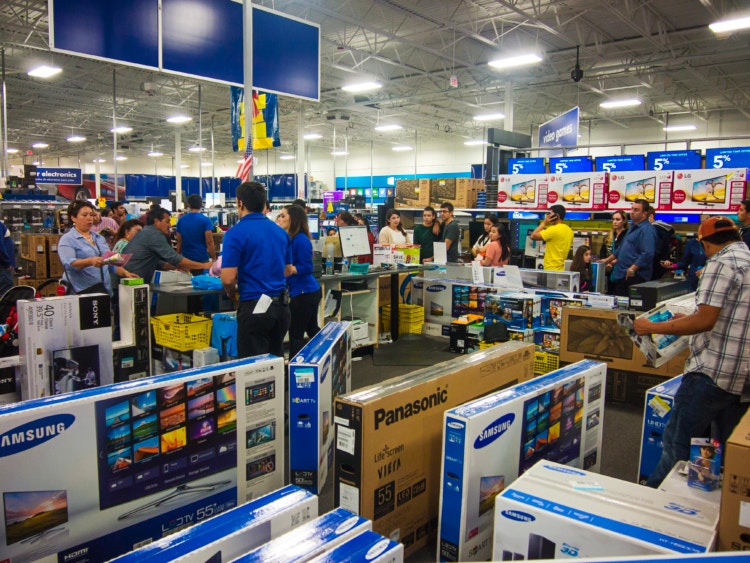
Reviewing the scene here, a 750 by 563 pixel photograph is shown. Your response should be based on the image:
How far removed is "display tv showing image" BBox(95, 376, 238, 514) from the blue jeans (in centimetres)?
210

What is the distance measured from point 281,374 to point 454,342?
14.1 ft

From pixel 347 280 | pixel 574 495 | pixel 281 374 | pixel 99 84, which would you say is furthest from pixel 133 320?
pixel 99 84

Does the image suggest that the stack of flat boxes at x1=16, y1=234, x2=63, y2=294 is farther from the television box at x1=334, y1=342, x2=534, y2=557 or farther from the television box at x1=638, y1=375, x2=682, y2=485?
the television box at x1=638, y1=375, x2=682, y2=485

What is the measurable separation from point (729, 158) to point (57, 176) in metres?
17.1

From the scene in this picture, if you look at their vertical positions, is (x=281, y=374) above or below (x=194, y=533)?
above

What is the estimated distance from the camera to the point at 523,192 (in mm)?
9117

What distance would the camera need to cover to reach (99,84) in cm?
1728

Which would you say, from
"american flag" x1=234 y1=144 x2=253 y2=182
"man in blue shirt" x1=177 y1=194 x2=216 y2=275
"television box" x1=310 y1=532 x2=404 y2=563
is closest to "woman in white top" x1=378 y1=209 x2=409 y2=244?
"man in blue shirt" x1=177 y1=194 x2=216 y2=275

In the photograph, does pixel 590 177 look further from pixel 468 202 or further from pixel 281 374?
pixel 281 374

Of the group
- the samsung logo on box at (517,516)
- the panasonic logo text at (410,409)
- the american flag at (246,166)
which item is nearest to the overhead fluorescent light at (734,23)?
the american flag at (246,166)

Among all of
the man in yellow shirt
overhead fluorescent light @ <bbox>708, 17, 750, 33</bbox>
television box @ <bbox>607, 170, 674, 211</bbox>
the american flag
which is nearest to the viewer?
the american flag

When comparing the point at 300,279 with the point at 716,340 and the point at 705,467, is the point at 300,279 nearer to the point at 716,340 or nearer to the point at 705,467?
the point at 716,340

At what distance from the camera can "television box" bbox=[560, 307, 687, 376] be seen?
4.86m

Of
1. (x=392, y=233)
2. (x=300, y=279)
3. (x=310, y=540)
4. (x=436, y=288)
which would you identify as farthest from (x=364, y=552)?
(x=392, y=233)
